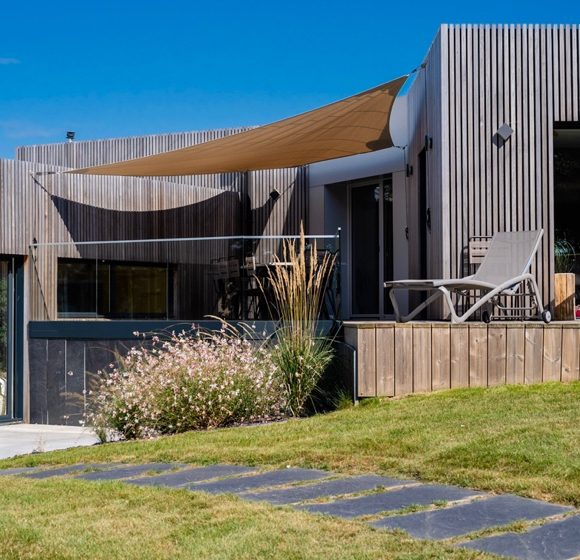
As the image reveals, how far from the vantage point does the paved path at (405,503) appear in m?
3.47

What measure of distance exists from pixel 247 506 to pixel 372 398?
3.79 meters

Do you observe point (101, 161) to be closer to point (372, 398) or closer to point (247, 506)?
point (372, 398)

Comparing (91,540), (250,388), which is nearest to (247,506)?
(91,540)

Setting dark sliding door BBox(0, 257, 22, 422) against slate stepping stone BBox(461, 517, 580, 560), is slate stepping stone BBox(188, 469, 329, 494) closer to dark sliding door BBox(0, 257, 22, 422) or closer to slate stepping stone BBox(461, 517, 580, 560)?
slate stepping stone BBox(461, 517, 580, 560)

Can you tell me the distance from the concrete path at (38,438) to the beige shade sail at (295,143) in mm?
3462

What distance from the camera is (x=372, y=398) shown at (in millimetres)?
7816

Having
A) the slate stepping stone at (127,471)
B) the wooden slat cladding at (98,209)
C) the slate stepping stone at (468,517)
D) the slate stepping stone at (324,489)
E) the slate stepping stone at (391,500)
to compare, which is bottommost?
the slate stepping stone at (127,471)

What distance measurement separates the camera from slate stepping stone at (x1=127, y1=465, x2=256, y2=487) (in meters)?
4.89

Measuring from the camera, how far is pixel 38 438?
32.7 feet

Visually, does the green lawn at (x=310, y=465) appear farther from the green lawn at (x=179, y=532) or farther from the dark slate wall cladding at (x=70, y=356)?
the dark slate wall cladding at (x=70, y=356)

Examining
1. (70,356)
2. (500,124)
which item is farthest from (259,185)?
(500,124)

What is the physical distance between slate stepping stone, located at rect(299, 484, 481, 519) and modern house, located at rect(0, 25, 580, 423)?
347 cm

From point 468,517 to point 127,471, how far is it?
7.65ft

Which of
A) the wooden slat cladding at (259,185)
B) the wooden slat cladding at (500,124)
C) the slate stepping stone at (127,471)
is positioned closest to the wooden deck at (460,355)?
the wooden slat cladding at (500,124)
